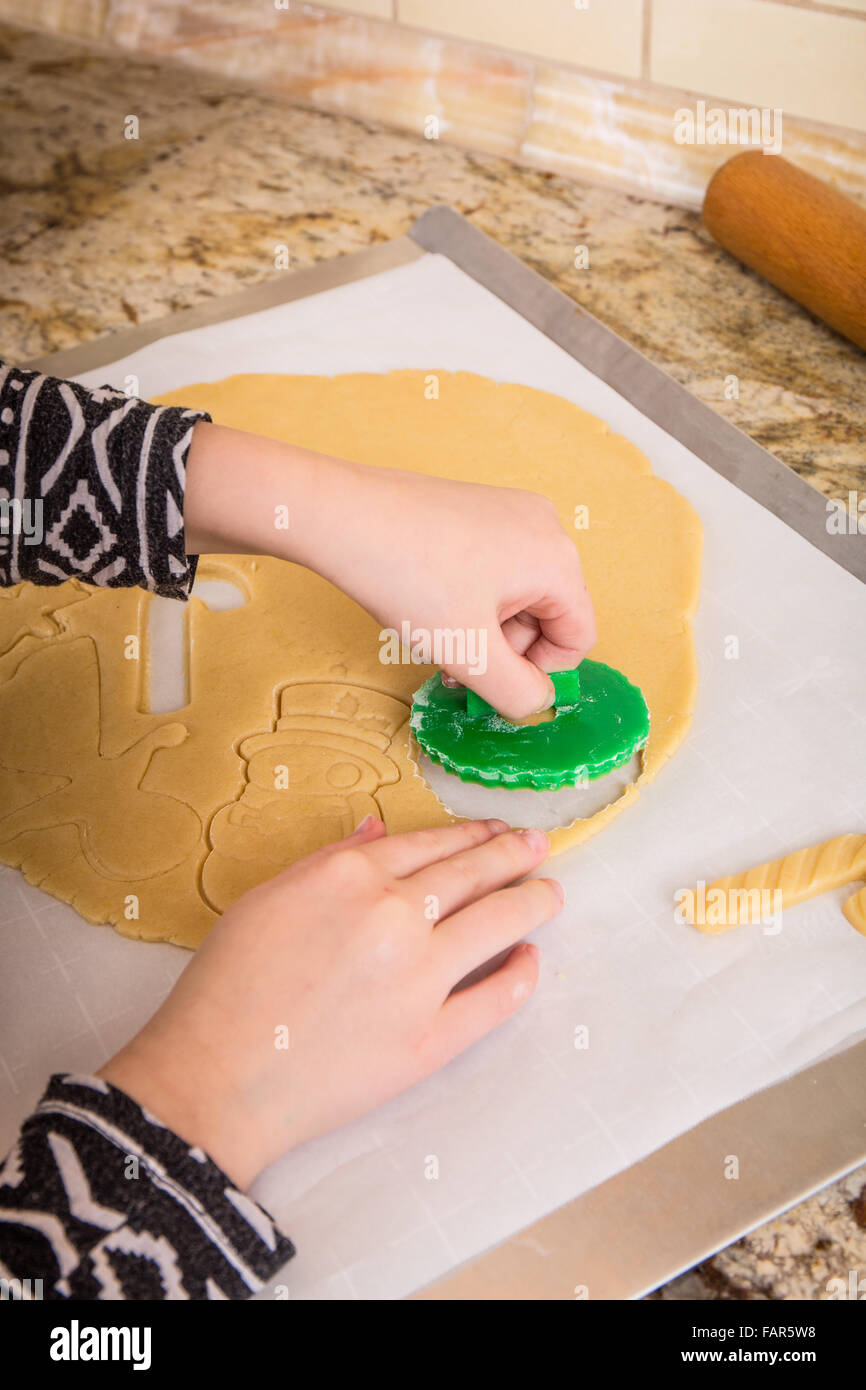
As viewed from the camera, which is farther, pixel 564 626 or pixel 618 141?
pixel 618 141

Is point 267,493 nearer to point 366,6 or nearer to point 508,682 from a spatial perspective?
→ point 508,682

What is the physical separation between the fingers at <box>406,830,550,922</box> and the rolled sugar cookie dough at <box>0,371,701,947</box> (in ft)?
0.16

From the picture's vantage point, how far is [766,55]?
51.8 inches

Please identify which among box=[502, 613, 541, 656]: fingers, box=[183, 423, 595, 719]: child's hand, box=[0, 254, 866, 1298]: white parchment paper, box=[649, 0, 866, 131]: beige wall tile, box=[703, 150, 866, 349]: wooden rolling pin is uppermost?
box=[649, 0, 866, 131]: beige wall tile

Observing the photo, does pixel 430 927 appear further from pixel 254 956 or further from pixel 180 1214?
pixel 180 1214

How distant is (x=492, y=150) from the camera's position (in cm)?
161

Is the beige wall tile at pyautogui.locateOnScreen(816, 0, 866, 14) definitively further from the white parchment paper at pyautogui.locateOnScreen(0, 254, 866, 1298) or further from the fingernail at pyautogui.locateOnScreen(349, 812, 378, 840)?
the fingernail at pyautogui.locateOnScreen(349, 812, 378, 840)

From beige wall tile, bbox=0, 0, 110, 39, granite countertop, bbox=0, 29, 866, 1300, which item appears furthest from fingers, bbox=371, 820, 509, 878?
beige wall tile, bbox=0, 0, 110, 39

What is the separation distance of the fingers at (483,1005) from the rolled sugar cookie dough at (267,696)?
0.12 metres

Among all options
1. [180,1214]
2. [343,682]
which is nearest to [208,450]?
[343,682]

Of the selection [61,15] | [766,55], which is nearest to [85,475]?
[766,55]

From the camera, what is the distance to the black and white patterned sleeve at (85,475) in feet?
2.59

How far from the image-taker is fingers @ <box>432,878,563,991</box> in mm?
723

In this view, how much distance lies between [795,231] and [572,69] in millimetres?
392
